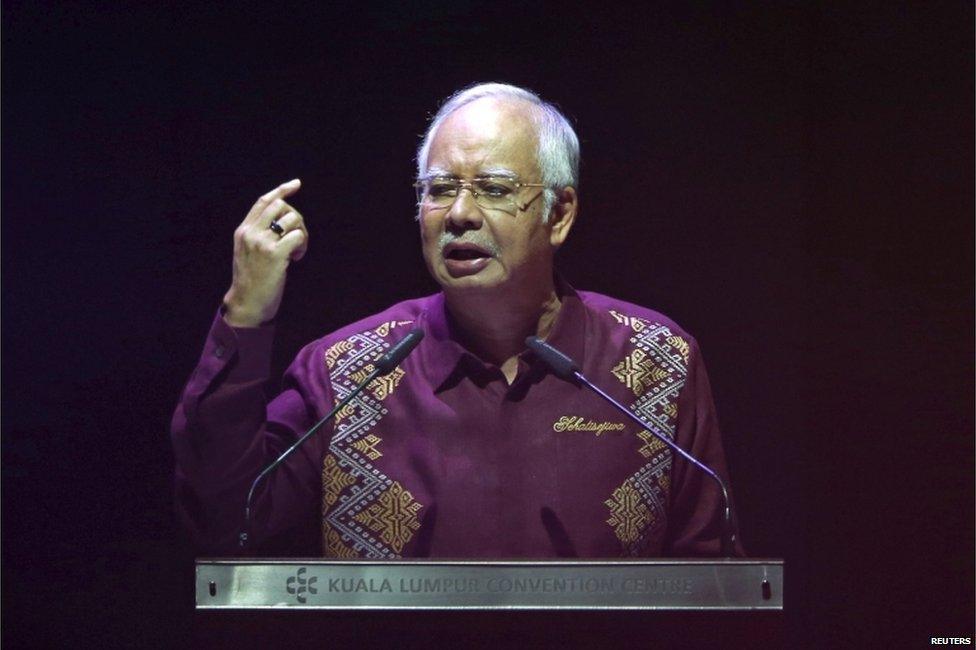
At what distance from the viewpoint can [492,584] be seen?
1835 mm

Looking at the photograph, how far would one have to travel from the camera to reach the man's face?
255cm

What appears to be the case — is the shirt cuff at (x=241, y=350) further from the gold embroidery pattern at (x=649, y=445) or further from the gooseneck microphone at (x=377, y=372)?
the gold embroidery pattern at (x=649, y=445)

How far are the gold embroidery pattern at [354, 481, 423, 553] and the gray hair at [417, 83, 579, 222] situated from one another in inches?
26.6

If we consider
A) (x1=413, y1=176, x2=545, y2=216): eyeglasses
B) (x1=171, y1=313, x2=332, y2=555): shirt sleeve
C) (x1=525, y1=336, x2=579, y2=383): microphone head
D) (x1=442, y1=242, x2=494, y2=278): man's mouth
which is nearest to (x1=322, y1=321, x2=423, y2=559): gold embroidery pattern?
(x1=171, y1=313, x2=332, y2=555): shirt sleeve

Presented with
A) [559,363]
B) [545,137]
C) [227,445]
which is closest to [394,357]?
[559,363]

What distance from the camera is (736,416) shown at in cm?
288

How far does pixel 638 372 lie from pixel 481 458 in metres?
0.39

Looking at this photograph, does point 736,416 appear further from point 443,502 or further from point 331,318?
point 331,318

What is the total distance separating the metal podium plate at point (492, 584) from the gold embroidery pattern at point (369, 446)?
0.69 meters

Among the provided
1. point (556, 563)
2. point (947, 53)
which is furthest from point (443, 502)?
point (947, 53)

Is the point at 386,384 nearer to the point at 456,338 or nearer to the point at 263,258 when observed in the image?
the point at 456,338

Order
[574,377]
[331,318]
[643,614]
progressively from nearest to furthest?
1. [643,614]
2. [574,377]
3. [331,318]

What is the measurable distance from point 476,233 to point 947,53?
1.30 m

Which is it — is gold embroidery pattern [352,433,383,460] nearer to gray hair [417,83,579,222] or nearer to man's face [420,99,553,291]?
man's face [420,99,553,291]
